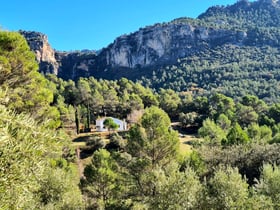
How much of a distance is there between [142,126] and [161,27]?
604 ft

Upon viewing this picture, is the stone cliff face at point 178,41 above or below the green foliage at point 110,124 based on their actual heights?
above

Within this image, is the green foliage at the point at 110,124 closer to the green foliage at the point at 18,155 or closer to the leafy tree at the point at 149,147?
the leafy tree at the point at 149,147

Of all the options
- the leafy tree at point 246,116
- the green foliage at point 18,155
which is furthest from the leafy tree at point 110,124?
the green foliage at point 18,155

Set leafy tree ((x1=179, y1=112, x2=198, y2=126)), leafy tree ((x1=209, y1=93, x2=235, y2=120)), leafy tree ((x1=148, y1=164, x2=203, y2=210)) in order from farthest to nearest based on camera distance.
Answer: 1. leafy tree ((x1=209, y1=93, x2=235, y2=120))
2. leafy tree ((x1=179, y1=112, x2=198, y2=126))
3. leafy tree ((x1=148, y1=164, x2=203, y2=210))

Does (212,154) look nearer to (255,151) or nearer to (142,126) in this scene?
(255,151)

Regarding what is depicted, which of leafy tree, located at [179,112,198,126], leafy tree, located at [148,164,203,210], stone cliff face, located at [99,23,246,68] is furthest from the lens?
stone cliff face, located at [99,23,246,68]

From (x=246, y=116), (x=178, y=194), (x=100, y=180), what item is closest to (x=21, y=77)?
(x=178, y=194)

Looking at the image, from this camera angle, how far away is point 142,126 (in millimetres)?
23781

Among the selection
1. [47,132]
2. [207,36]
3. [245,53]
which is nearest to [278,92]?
[245,53]

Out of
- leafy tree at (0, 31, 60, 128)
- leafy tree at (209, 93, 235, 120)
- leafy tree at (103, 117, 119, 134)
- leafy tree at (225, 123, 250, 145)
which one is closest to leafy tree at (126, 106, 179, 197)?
leafy tree at (0, 31, 60, 128)

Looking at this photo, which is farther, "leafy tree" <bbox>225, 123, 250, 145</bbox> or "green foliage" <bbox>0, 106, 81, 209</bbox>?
"leafy tree" <bbox>225, 123, 250, 145</bbox>

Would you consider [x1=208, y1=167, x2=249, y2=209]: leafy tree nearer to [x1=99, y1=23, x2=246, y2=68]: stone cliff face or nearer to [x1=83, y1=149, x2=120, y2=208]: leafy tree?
[x1=83, y1=149, x2=120, y2=208]: leafy tree

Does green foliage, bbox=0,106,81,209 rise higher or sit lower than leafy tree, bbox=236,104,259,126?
higher

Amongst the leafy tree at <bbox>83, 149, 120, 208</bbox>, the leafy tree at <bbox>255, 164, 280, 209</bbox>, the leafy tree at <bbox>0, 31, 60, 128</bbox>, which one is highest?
the leafy tree at <bbox>0, 31, 60, 128</bbox>
